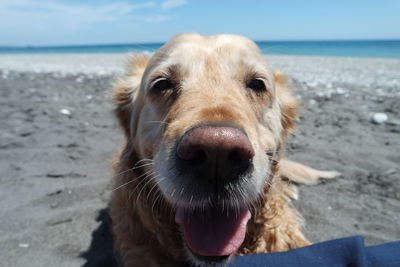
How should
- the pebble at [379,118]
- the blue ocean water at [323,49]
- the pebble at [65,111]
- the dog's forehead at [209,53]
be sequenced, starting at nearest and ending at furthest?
1. the dog's forehead at [209,53]
2. the blue ocean water at [323,49]
3. the pebble at [379,118]
4. the pebble at [65,111]

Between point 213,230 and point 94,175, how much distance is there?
A: 2489 mm

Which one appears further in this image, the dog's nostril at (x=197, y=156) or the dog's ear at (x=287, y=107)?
the dog's ear at (x=287, y=107)

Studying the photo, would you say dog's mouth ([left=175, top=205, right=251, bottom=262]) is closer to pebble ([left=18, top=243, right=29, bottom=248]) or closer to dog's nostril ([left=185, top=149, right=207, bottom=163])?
dog's nostril ([left=185, top=149, right=207, bottom=163])

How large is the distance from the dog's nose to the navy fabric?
0.72m

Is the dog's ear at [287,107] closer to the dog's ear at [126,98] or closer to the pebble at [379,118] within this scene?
the dog's ear at [126,98]

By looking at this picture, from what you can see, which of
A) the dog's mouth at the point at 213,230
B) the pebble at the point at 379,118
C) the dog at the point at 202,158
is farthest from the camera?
the pebble at the point at 379,118

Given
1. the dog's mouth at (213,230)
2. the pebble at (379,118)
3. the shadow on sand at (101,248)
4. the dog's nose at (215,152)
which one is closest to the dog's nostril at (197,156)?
the dog's nose at (215,152)

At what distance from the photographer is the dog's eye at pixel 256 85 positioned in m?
2.52

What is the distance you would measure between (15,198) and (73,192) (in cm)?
57

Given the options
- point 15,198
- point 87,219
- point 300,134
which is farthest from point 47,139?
point 300,134

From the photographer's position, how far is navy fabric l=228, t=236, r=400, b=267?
1.84 m

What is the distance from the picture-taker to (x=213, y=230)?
73.5 inches

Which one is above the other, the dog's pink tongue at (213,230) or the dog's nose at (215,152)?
the dog's nose at (215,152)

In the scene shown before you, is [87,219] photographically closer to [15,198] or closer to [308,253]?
[15,198]
